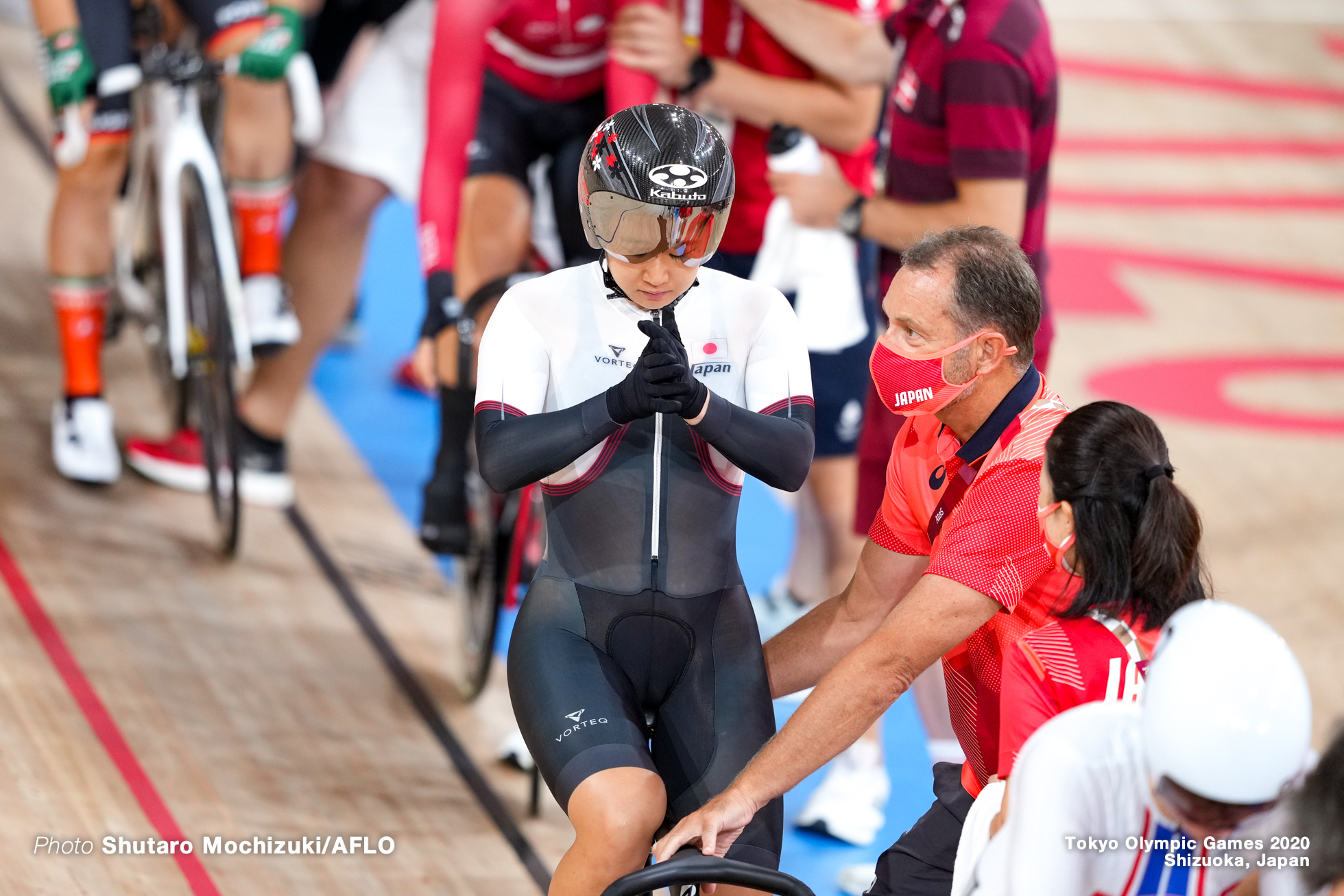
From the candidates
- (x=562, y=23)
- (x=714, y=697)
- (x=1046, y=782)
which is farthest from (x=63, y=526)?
(x=1046, y=782)

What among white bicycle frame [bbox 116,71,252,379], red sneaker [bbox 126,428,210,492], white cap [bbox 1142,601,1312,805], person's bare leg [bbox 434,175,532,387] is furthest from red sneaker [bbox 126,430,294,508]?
white cap [bbox 1142,601,1312,805]

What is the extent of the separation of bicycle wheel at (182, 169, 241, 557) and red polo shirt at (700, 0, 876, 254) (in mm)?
1482

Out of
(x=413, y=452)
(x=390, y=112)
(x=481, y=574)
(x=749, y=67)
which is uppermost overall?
(x=749, y=67)

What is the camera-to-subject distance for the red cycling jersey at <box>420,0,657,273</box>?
3.45 m

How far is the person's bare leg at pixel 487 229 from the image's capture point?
12.7 ft

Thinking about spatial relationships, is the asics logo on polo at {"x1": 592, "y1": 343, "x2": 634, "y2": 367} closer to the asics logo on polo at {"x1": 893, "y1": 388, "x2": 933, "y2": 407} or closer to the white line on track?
the asics logo on polo at {"x1": 893, "y1": 388, "x2": 933, "y2": 407}

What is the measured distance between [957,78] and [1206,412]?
11.4ft

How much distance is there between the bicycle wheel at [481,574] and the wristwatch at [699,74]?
42.0 inches

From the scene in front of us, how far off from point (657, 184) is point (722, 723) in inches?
32.8

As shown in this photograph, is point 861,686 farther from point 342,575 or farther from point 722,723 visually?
point 342,575

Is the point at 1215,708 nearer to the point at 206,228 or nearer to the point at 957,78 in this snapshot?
the point at 957,78

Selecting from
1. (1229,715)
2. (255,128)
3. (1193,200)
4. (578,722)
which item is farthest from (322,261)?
(1193,200)

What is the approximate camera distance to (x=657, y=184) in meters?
2.21

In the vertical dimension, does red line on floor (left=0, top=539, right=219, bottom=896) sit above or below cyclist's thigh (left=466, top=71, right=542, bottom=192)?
below
